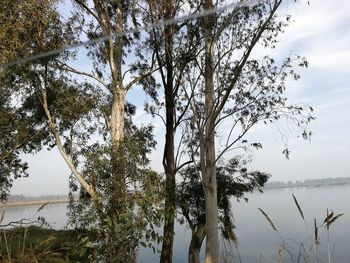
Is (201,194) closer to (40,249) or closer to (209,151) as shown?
(209,151)

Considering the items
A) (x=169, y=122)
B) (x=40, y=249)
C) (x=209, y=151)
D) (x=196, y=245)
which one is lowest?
(x=196, y=245)

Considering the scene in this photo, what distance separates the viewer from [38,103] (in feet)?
47.6

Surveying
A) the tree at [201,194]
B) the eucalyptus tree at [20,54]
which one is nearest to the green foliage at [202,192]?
the tree at [201,194]

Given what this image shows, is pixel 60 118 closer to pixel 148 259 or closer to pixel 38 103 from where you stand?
pixel 38 103

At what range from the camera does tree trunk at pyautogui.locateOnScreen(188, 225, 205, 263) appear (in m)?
18.2

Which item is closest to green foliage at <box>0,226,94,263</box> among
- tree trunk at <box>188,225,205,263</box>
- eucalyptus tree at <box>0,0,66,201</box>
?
eucalyptus tree at <box>0,0,66,201</box>

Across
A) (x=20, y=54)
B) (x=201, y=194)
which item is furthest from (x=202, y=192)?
(x=20, y=54)

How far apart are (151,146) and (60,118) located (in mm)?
3788

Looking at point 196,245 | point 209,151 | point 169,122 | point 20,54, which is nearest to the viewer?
point 20,54

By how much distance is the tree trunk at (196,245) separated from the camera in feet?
59.8

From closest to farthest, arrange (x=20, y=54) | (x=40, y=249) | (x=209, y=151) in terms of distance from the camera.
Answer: (x=40, y=249)
(x=20, y=54)
(x=209, y=151)

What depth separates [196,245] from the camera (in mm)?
18312

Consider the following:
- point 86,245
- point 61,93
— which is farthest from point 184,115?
point 86,245

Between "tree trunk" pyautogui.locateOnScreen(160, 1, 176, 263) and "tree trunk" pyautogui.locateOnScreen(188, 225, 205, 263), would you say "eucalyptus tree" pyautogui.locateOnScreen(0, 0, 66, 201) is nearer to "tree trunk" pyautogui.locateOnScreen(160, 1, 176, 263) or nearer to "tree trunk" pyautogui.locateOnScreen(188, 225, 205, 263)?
"tree trunk" pyautogui.locateOnScreen(160, 1, 176, 263)
